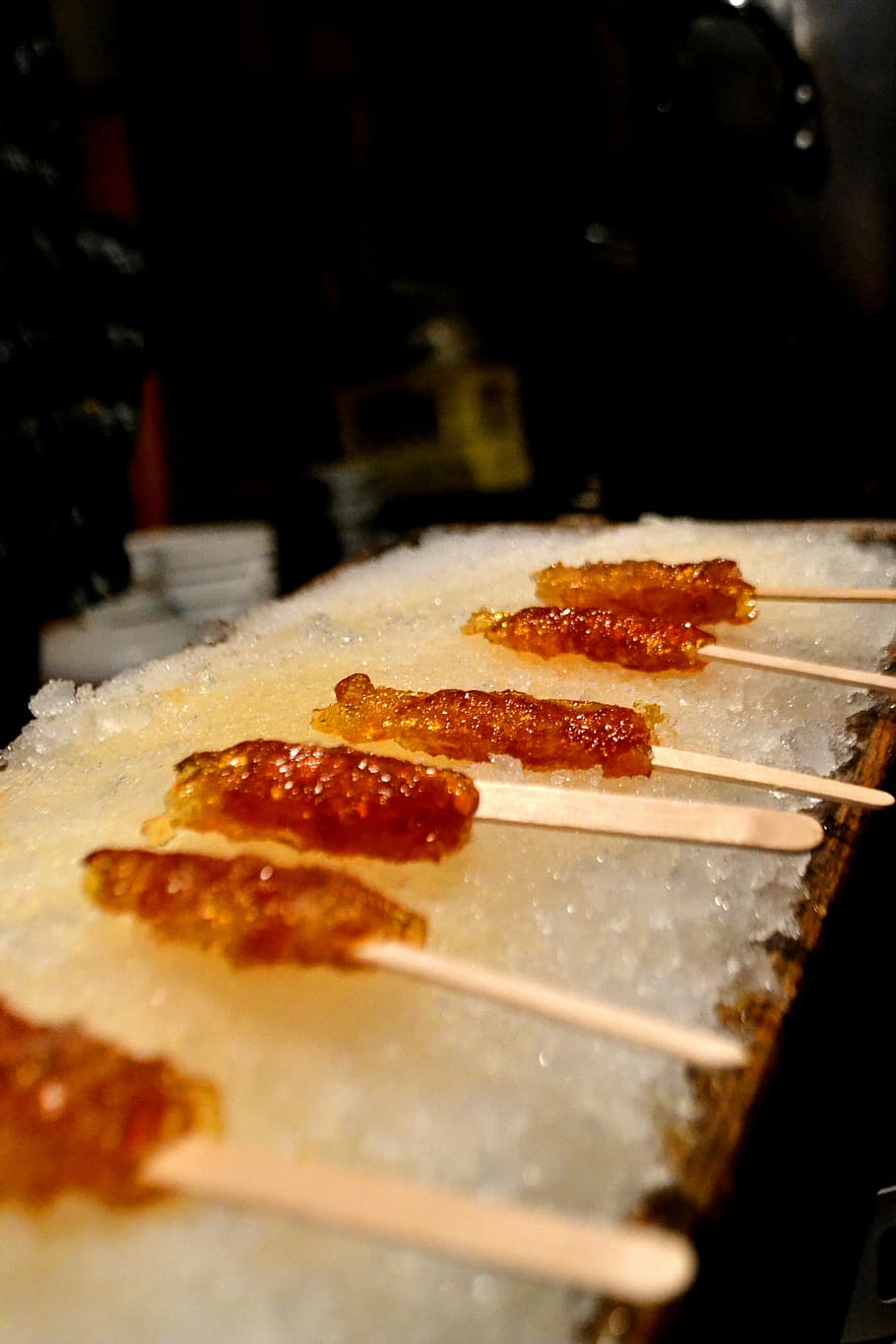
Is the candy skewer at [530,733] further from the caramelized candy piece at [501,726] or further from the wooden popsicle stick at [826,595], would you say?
the wooden popsicle stick at [826,595]

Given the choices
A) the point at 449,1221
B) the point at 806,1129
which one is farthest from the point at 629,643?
the point at 449,1221

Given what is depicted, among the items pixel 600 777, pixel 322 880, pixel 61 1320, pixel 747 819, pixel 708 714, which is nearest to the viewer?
pixel 61 1320

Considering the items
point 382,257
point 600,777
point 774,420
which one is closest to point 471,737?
point 600,777

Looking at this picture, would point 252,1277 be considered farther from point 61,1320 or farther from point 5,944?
point 5,944

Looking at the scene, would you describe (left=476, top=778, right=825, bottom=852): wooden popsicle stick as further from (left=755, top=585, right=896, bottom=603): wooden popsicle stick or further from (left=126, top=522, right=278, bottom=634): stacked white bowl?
(left=126, top=522, right=278, bottom=634): stacked white bowl

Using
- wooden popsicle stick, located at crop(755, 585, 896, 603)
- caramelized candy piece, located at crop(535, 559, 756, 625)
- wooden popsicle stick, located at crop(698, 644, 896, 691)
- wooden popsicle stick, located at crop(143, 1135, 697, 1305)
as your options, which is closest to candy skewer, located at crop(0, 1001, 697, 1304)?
wooden popsicle stick, located at crop(143, 1135, 697, 1305)

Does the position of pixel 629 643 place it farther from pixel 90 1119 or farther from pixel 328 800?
pixel 90 1119

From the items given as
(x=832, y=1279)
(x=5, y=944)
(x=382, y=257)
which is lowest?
(x=832, y=1279)
